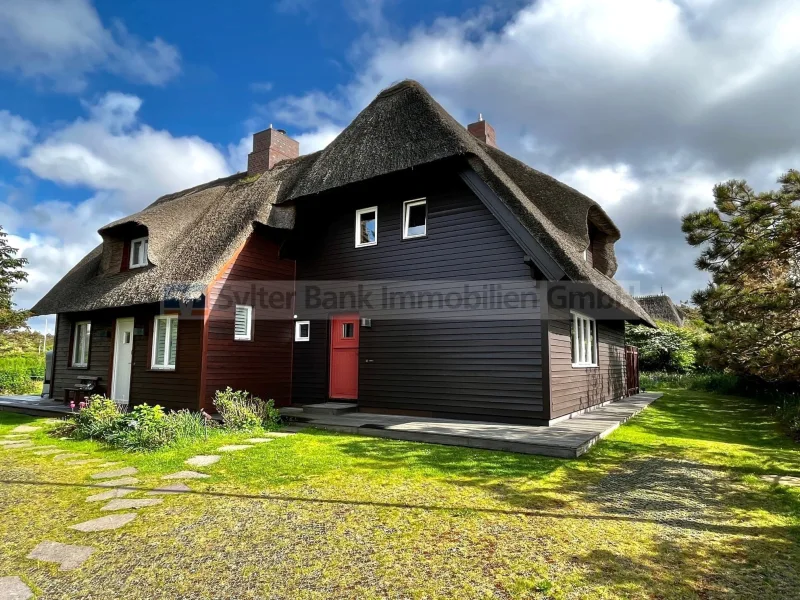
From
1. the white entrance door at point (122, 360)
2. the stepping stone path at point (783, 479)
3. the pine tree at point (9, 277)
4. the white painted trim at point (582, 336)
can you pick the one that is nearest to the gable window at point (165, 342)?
the white entrance door at point (122, 360)

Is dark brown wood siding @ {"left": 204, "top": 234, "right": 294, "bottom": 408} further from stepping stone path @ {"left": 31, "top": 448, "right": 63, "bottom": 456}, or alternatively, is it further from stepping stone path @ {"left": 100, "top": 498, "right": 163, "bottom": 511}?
stepping stone path @ {"left": 100, "top": 498, "right": 163, "bottom": 511}

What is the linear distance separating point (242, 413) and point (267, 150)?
935 centimetres

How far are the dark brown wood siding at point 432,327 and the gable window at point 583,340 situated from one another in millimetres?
2146

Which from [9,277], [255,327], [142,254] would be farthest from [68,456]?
[9,277]

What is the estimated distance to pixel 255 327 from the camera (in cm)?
1007

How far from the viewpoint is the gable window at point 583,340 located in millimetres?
9672

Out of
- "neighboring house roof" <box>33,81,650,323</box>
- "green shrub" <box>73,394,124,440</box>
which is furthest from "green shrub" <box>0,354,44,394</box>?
"green shrub" <box>73,394,124,440</box>

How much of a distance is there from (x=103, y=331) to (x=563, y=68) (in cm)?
1228

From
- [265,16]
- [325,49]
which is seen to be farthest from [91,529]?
[325,49]

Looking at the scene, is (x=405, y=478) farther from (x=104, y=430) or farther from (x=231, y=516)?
(x=104, y=430)

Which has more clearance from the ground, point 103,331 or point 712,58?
point 712,58

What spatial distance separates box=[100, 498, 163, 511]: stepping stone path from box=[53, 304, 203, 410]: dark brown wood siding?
4943 millimetres

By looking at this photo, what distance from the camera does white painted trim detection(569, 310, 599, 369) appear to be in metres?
9.66

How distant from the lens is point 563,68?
914cm
